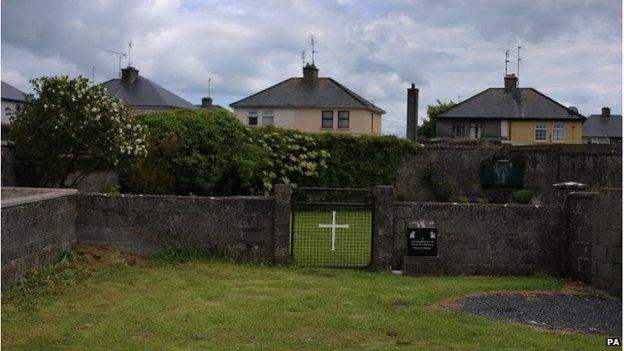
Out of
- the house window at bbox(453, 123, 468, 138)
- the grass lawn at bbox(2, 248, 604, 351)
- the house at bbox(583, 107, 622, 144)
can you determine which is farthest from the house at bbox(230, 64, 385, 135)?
the grass lawn at bbox(2, 248, 604, 351)

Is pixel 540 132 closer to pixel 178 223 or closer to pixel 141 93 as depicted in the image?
pixel 141 93

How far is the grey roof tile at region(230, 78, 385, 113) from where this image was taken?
1923 inches

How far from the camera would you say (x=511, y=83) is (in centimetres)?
5050

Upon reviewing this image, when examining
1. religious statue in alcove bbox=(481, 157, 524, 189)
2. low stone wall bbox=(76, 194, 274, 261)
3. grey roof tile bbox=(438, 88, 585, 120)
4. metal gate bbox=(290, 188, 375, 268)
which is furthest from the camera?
grey roof tile bbox=(438, 88, 585, 120)

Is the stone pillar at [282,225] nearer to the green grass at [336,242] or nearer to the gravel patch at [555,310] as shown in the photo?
the green grass at [336,242]

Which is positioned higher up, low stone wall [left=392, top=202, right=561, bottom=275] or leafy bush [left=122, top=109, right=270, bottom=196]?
leafy bush [left=122, top=109, right=270, bottom=196]

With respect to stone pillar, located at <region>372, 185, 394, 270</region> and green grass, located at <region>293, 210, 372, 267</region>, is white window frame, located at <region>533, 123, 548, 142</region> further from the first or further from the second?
stone pillar, located at <region>372, 185, 394, 270</region>

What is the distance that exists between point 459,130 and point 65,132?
4138 centimetres

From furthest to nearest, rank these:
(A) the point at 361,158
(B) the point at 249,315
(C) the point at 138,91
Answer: (C) the point at 138,91, (A) the point at 361,158, (B) the point at 249,315

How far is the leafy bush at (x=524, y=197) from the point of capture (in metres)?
26.8

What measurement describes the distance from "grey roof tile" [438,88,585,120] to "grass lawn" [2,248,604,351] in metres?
40.8

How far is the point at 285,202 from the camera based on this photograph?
1229cm

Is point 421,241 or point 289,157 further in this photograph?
point 289,157

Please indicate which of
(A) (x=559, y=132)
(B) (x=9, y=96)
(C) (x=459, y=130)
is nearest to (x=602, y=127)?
(A) (x=559, y=132)
